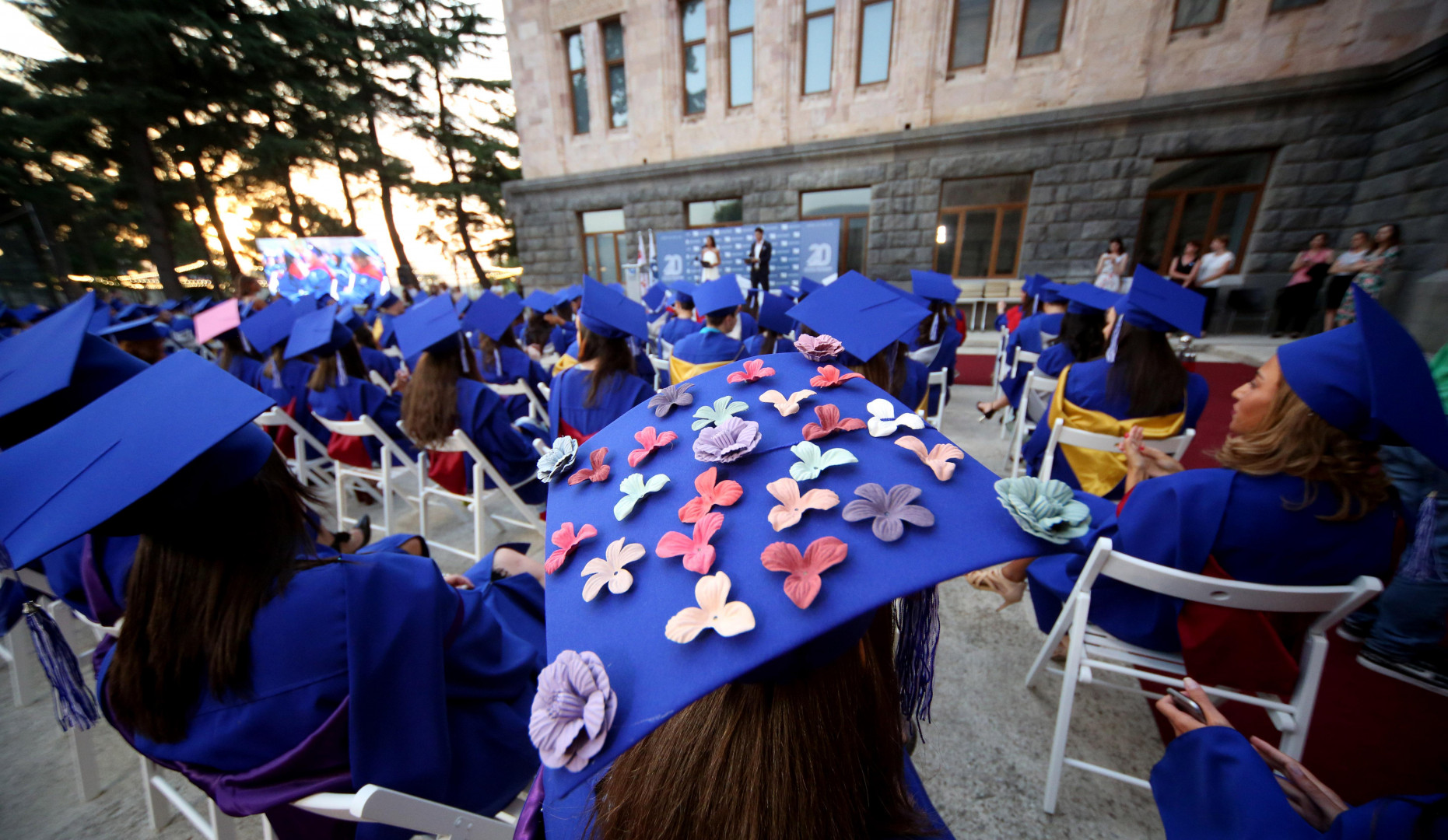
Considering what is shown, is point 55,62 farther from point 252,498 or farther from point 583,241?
point 252,498

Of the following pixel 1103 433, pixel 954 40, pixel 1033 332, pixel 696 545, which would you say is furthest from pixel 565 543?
pixel 954 40

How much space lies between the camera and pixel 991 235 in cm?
912

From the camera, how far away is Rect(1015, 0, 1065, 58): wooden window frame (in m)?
8.04

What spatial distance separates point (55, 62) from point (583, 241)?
13.0 metres

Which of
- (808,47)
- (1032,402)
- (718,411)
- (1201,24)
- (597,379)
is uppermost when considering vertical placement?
(808,47)

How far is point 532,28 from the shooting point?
465 inches

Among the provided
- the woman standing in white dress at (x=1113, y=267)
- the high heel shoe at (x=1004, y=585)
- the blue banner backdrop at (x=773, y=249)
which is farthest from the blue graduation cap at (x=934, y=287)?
the blue banner backdrop at (x=773, y=249)

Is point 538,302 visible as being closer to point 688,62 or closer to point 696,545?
point 696,545

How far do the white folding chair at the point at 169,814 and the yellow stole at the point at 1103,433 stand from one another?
3.43 meters

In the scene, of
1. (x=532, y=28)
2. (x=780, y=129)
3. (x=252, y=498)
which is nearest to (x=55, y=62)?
(x=532, y=28)

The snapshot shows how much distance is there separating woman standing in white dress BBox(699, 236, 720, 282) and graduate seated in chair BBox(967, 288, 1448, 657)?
8.41 m

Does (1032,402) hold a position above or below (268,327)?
below

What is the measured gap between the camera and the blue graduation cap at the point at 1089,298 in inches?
123

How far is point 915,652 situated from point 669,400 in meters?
0.64
